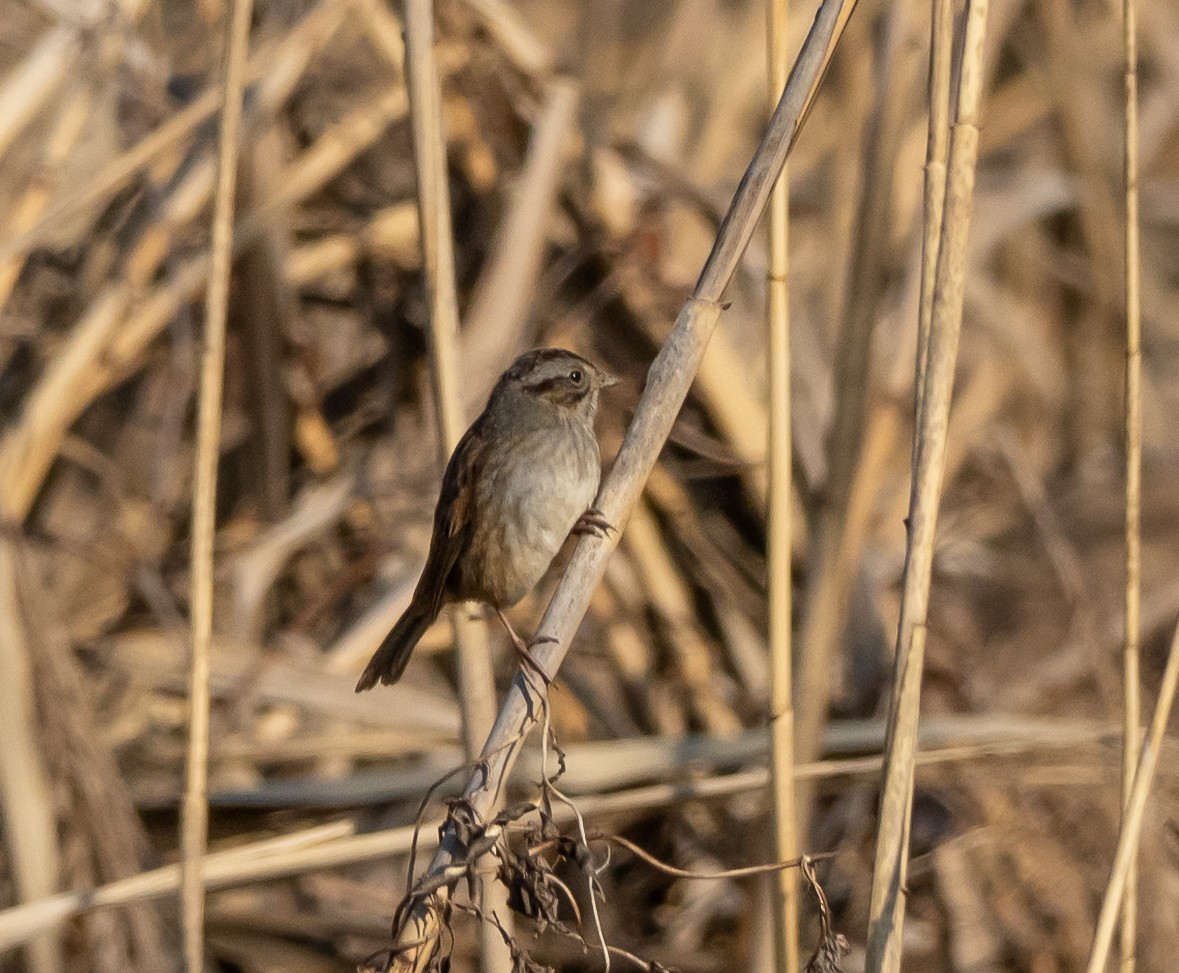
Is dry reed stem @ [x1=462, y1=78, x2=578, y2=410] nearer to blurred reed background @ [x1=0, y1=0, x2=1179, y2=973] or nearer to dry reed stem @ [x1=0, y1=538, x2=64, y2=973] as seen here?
blurred reed background @ [x1=0, y1=0, x2=1179, y2=973]

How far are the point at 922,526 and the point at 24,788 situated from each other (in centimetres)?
239

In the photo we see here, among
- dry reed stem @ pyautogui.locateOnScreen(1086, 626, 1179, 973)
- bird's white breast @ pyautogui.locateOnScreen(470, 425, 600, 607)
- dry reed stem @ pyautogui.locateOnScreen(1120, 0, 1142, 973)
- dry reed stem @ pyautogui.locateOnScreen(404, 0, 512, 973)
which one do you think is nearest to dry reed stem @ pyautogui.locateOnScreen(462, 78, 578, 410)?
bird's white breast @ pyautogui.locateOnScreen(470, 425, 600, 607)

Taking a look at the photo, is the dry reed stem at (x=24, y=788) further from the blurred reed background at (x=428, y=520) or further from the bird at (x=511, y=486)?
the bird at (x=511, y=486)

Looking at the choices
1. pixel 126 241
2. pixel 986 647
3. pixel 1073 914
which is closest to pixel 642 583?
pixel 986 647

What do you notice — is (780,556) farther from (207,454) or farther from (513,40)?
(513,40)

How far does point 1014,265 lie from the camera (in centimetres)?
Result: 609

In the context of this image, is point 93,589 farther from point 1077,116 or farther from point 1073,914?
point 1077,116

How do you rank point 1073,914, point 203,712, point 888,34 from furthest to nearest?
point 1073,914, point 888,34, point 203,712

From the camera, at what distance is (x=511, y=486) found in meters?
2.79

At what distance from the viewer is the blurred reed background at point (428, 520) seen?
3.56 meters

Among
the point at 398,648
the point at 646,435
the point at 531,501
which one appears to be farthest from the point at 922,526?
the point at 398,648

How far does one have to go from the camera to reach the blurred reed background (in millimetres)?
3559

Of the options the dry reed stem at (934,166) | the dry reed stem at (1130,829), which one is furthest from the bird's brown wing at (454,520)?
the dry reed stem at (1130,829)

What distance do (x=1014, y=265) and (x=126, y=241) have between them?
3.66 meters
